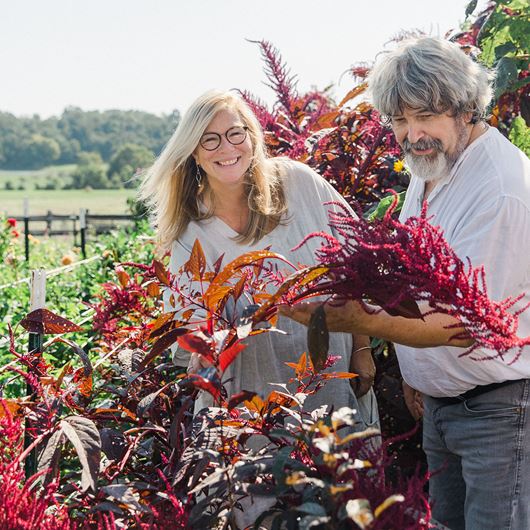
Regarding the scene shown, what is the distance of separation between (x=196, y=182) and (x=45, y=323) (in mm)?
930

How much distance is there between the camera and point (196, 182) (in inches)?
92.0

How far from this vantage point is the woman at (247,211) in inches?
83.8

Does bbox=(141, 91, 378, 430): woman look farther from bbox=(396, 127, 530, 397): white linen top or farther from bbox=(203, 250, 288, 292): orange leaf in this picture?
bbox=(203, 250, 288, 292): orange leaf

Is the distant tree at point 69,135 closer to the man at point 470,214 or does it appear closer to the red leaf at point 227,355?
the man at point 470,214

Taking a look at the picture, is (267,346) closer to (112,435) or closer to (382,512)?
(112,435)

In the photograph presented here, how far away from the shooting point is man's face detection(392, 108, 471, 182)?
1.71 meters

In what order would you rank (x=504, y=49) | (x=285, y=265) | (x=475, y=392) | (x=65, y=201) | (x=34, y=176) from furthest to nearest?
(x=34, y=176) < (x=65, y=201) < (x=504, y=49) < (x=285, y=265) < (x=475, y=392)

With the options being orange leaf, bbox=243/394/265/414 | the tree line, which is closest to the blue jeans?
orange leaf, bbox=243/394/265/414

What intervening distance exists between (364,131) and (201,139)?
104 cm

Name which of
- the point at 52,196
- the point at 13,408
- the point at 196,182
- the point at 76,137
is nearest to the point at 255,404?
the point at 13,408

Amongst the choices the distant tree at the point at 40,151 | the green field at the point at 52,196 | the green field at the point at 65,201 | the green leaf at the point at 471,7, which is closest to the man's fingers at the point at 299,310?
the green leaf at the point at 471,7

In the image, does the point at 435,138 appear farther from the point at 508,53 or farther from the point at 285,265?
the point at 508,53

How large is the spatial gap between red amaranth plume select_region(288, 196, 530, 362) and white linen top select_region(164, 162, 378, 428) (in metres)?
0.95

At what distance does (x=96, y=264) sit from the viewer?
7.52 meters
